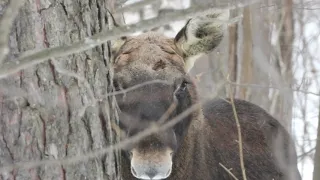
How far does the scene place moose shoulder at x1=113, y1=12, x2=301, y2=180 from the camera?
4305mm


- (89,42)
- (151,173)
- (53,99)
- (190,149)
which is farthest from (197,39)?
(89,42)

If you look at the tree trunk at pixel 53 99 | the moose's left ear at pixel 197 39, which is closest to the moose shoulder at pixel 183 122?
the moose's left ear at pixel 197 39

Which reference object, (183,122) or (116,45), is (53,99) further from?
(116,45)

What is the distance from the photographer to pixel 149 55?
495cm

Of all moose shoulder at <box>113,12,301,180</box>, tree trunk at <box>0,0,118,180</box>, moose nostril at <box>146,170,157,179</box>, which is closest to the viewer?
tree trunk at <box>0,0,118,180</box>

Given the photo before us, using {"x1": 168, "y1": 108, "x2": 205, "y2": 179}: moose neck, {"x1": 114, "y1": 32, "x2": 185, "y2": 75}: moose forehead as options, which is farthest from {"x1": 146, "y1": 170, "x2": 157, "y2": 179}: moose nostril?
{"x1": 114, "y1": 32, "x2": 185, "y2": 75}: moose forehead

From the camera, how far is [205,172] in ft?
16.6

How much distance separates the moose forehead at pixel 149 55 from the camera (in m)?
4.81

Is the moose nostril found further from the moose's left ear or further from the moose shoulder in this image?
the moose's left ear

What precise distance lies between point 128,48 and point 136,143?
118 centimetres

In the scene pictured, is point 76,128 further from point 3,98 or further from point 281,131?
point 281,131

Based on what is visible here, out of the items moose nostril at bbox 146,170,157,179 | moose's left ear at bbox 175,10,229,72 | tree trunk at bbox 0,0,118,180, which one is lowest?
moose nostril at bbox 146,170,157,179

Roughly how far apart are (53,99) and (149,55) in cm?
161

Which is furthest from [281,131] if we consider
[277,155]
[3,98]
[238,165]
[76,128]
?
[3,98]
